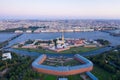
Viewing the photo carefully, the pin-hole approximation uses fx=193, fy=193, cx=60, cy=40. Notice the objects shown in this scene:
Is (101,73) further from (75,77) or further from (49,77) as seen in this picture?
(49,77)

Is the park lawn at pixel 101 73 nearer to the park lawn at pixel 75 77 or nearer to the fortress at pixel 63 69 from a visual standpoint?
the fortress at pixel 63 69

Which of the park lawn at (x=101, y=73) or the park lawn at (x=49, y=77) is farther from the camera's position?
the park lawn at (x=49, y=77)

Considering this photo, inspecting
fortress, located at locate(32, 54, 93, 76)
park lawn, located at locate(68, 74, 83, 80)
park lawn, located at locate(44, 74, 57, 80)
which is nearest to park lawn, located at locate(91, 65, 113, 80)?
fortress, located at locate(32, 54, 93, 76)

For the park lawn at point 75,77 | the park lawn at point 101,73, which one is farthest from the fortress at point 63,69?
the park lawn at point 101,73

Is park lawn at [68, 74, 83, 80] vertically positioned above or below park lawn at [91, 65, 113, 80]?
below

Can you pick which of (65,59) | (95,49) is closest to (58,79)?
(65,59)

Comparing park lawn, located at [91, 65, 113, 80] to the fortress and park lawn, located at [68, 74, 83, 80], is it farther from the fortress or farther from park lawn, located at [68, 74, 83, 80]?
park lawn, located at [68, 74, 83, 80]

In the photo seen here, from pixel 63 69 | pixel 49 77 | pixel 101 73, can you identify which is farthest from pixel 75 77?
pixel 101 73

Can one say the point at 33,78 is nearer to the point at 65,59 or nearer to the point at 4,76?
the point at 4,76
